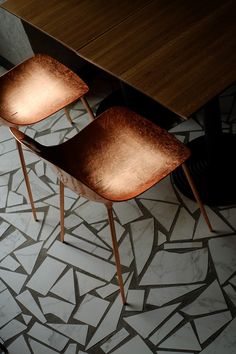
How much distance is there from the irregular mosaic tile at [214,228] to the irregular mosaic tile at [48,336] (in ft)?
2.49

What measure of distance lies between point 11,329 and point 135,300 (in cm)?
57

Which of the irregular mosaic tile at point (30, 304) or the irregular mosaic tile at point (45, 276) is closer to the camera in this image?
the irregular mosaic tile at point (30, 304)

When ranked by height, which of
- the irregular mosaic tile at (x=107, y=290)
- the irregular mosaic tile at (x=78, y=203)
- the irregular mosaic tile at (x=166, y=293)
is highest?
the irregular mosaic tile at (x=78, y=203)

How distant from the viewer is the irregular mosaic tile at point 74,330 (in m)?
2.29

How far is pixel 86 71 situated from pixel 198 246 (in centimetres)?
159

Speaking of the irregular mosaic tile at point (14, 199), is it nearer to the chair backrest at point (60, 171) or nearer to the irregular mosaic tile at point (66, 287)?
the irregular mosaic tile at point (66, 287)

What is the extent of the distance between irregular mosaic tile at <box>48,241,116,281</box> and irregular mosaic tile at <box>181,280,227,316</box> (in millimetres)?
408

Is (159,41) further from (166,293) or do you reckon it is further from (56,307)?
(56,307)

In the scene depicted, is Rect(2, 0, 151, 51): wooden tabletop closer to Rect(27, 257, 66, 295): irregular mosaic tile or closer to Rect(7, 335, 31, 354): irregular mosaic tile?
Rect(27, 257, 66, 295): irregular mosaic tile

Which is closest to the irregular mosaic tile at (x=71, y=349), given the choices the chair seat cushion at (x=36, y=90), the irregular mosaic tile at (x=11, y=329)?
the irregular mosaic tile at (x=11, y=329)

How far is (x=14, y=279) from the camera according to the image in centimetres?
257

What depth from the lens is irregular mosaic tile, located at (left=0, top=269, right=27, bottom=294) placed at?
8.32 feet

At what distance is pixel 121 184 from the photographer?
2119 mm

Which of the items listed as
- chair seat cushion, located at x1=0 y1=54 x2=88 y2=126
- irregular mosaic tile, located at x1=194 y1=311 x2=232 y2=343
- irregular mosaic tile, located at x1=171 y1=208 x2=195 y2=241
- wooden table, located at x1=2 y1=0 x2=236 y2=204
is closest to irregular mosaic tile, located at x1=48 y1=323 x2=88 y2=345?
irregular mosaic tile, located at x1=194 y1=311 x2=232 y2=343
